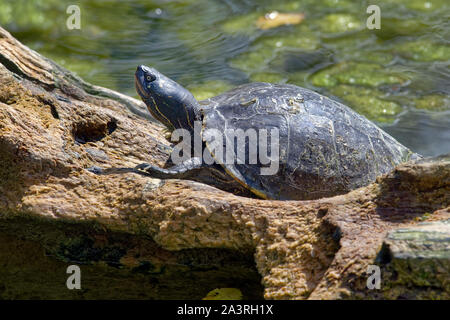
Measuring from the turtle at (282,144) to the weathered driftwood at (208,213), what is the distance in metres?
0.35

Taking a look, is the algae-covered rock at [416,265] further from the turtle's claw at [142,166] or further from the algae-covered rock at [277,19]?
the algae-covered rock at [277,19]

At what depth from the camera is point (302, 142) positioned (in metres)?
2.80

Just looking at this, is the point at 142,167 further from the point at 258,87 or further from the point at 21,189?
the point at 258,87

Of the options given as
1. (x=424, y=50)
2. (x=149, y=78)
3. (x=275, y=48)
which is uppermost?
(x=275, y=48)

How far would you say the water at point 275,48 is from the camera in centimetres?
470

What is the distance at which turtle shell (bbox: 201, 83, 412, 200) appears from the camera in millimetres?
2746

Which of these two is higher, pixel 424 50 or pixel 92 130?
pixel 424 50

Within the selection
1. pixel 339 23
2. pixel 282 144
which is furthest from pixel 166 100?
pixel 339 23

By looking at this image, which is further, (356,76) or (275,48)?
(275,48)

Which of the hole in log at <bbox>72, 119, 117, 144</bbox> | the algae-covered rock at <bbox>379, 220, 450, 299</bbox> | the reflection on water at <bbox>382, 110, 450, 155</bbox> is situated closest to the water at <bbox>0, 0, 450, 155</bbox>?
the reflection on water at <bbox>382, 110, 450, 155</bbox>

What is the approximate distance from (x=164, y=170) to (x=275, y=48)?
10.4 feet

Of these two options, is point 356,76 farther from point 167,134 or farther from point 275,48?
point 167,134

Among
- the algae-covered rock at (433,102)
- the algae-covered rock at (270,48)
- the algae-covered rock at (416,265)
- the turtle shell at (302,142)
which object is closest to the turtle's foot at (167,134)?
the turtle shell at (302,142)

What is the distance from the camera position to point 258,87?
3.10 metres
